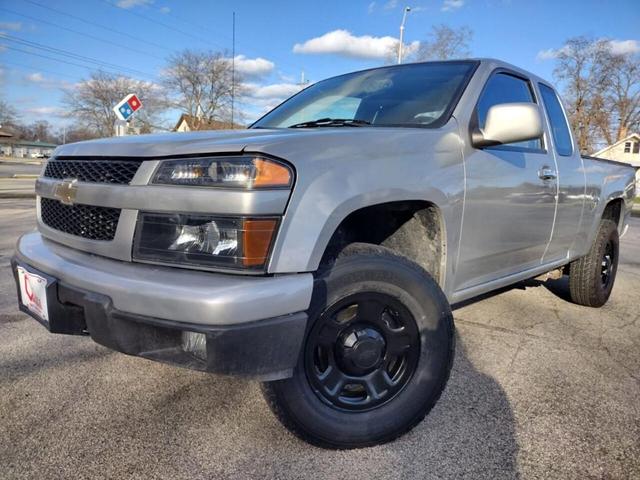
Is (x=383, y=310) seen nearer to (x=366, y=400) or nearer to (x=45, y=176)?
(x=366, y=400)

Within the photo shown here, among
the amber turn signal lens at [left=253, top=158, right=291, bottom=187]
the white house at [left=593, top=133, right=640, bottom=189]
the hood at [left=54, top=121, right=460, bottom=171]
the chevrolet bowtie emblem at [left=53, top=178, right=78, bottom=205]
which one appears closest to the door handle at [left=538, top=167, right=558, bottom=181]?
the hood at [left=54, top=121, right=460, bottom=171]

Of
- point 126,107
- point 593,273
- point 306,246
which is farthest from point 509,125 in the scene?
point 126,107

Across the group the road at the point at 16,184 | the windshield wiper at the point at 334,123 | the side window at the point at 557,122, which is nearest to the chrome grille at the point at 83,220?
the windshield wiper at the point at 334,123

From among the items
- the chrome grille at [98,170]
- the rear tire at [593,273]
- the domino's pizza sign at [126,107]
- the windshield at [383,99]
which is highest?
the domino's pizza sign at [126,107]

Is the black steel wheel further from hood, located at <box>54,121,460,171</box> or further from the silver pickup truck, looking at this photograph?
hood, located at <box>54,121,460,171</box>

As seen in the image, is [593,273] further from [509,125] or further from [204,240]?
[204,240]

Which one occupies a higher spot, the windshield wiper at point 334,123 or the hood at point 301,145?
the windshield wiper at point 334,123

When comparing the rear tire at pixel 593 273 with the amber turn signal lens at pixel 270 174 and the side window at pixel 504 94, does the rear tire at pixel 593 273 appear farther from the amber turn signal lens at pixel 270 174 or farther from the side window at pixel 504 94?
the amber turn signal lens at pixel 270 174

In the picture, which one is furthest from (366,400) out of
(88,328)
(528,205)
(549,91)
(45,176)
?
(549,91)

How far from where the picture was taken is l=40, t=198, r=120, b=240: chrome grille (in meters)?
1.81

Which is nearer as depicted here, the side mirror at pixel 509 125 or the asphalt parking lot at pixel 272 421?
the asphalt parking lot at pixel 272 421

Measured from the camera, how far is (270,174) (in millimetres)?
1590

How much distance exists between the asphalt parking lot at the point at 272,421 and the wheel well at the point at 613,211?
143 cm

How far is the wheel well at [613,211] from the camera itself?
416 centimetres
